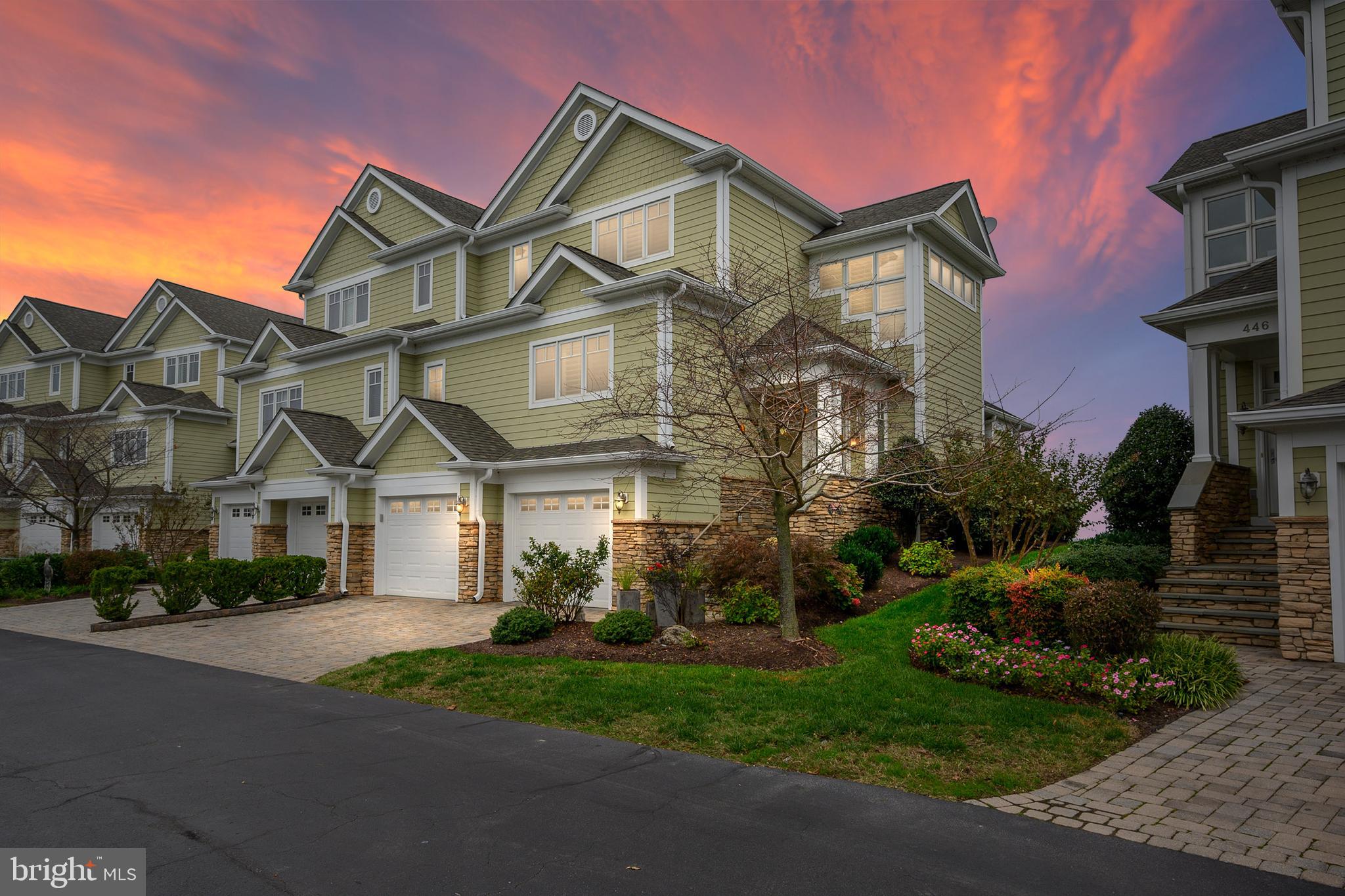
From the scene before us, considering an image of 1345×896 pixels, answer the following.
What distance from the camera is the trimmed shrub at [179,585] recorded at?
56.2ft

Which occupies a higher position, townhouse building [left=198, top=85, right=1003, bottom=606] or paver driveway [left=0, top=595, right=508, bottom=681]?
townhouse building [left=198, top=85, right=1003, bottom=606]

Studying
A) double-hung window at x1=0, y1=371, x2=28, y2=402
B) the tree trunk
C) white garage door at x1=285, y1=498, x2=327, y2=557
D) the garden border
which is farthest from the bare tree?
the tree trunk

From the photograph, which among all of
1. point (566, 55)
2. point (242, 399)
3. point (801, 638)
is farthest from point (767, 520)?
point (242, 399)

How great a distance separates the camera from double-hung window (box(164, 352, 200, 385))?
33.9 meters

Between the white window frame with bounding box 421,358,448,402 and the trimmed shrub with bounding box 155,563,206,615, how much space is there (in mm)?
7173

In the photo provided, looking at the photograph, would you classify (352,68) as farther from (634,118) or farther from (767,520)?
(767,520)

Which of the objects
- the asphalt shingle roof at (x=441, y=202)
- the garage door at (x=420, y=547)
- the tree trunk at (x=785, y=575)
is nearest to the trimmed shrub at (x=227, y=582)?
the garage door at (x=420, y=547)

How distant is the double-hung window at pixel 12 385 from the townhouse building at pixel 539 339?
67.0 feet

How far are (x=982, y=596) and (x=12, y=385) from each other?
153 ft

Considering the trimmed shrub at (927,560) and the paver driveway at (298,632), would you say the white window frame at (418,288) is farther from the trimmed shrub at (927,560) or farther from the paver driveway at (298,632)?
the trimmed shrub at (927,560)

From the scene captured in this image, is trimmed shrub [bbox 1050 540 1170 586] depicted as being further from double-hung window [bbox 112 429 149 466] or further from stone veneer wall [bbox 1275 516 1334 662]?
double-hung window [bbox 112 429 149 466]

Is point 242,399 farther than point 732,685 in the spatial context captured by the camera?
Yes

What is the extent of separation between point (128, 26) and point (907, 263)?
57.1 ft

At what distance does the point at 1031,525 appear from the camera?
14.9m
